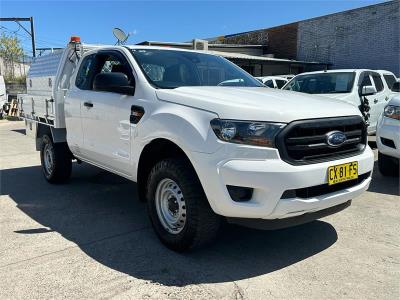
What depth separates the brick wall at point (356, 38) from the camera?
72.2 ft

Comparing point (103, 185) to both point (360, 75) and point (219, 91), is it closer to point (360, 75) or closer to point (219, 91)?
point (219, 91)

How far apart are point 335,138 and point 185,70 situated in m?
1.83

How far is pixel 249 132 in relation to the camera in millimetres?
3156

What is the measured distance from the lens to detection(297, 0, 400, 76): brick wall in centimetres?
2202

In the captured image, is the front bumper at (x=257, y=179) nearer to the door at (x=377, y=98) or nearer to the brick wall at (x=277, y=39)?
the door at (x=377, y=98)

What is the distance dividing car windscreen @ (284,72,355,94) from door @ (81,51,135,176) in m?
5.94

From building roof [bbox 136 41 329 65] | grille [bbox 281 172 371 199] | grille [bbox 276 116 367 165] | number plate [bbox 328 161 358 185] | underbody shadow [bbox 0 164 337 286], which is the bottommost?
underbody shadow [bbox 0 164 337 286]

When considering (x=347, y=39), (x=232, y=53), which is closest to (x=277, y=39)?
(x=232, y=53)

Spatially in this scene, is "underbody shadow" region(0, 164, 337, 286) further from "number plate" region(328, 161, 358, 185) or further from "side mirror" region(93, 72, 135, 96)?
"side mirror" region(93, 72, 135, 96)

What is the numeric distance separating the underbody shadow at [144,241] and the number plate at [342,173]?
0.78 meters

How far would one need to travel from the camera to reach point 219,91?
3.83 m

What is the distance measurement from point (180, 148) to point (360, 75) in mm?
7264

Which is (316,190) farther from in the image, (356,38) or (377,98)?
(356,38)

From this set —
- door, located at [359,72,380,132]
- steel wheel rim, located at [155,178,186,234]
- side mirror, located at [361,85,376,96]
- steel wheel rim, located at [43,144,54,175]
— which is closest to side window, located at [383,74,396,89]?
door, located at [359,72,380,132]
